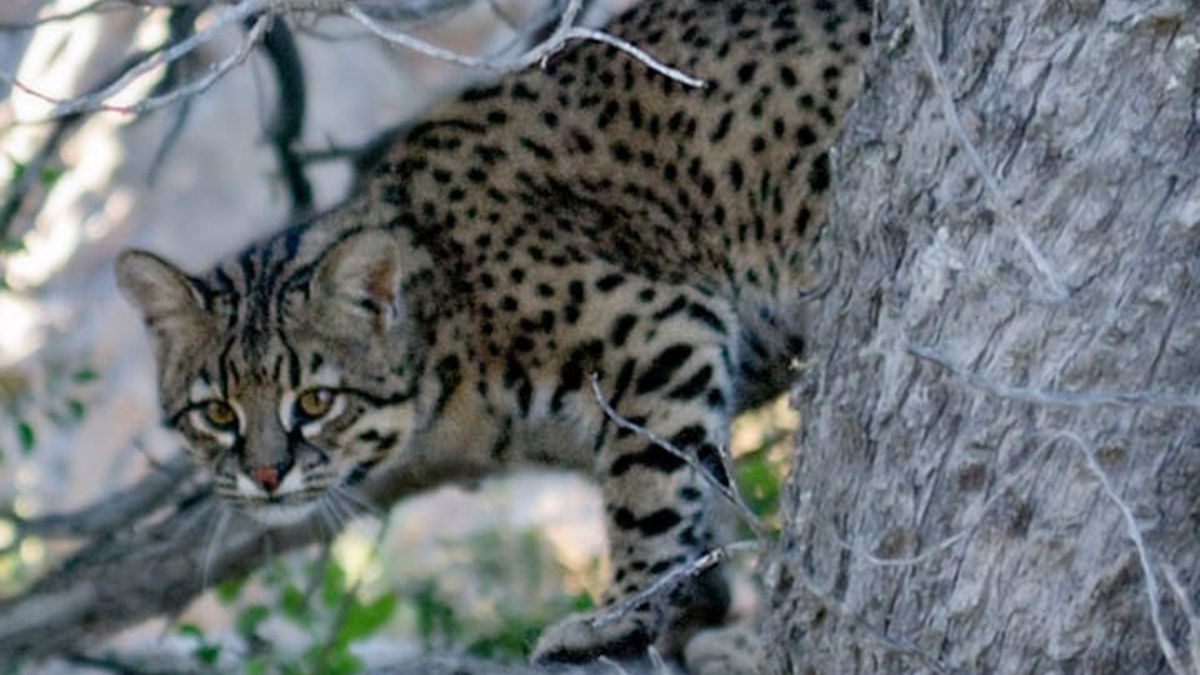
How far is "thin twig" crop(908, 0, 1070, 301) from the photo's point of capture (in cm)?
271

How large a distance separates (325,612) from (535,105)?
64.7 inches

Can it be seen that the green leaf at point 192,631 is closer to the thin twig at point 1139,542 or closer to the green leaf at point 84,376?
the green leaf at point 84,376

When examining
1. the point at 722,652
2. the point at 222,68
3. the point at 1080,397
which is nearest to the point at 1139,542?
the point at 1080,397

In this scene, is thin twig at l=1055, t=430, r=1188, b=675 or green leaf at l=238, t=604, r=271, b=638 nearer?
thin twig at l=1055, t=430, r=1188, b=675

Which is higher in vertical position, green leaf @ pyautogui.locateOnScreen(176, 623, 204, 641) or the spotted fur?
the spotted fur

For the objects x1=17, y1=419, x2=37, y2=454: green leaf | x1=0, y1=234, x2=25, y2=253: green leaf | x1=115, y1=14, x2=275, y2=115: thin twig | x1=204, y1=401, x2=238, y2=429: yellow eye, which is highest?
x1=115, y1=14, x2=275, y2=115: thin twig

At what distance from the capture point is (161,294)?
16.1 ft

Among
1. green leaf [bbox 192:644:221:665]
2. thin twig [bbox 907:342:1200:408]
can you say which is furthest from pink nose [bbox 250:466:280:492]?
thin twig [bbox 907:342:1200:408]

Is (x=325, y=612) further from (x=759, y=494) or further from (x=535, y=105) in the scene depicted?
(x=535, y=105)

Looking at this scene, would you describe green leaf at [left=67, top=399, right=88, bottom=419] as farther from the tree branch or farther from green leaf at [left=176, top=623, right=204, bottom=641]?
green leaf at [left=176, top=623, right=204, bottom=641]

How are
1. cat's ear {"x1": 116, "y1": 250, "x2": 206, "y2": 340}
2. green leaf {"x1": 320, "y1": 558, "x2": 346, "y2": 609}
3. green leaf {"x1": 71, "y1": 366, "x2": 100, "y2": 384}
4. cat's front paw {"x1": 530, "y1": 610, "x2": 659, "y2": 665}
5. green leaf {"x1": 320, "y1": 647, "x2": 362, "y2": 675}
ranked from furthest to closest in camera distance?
green leaf {"x1": 320, "y1": 558, "x2": 346, "y2": 609} → green leaf {"x1": 71, "y1": 366, "x2": 100, "y2": 384} → green leaf {"x1": 320, "y1": 647, "x2": 362, "y2": 675} → cat's ear {"x1": 116, "y1": 250, "x2": 206, "y2": 340} → cat's front paw {"x1": 530, "y1": 610, "x2": 659, "y2": 665}

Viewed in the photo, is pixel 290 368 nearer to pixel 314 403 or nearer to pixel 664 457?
pixel 314 403

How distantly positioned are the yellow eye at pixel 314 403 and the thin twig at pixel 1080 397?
2.15 m

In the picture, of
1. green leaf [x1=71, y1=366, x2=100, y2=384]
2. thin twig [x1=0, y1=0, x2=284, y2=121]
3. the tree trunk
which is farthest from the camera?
green leaf [x1=71, y1=366, x2=100, y2=384]
